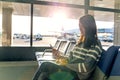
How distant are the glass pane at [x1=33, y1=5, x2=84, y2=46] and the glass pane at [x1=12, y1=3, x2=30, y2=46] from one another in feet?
0.52

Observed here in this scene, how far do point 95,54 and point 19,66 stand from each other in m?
2.63

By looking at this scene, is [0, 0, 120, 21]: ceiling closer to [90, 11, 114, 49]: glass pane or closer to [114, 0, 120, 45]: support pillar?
[90, 11, 114, 49]: glass pane

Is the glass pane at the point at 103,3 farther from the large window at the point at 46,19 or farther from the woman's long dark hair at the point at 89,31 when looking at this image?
the woman's long dark hair at the point at 89,31

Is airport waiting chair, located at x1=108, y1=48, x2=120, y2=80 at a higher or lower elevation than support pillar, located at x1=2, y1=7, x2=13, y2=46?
lower

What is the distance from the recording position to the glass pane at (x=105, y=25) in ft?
15.6

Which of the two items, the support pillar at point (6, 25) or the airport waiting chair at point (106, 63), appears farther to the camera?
the support pillar at point (6, 25)

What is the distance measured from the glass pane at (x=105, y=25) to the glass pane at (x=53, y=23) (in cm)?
48

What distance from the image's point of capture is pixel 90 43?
78.9 inches

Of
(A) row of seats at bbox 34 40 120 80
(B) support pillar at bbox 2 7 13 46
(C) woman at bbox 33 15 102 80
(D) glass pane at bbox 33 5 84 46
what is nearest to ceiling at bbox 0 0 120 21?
(D) glass pane at bbox 33 5 84 46

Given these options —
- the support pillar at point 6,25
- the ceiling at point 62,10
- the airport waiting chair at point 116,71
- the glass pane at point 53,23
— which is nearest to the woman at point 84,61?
the airport waiting chair at point 116,71

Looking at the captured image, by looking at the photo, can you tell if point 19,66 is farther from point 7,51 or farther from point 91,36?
point 91,36

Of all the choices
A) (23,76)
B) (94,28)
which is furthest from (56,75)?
(23,76)

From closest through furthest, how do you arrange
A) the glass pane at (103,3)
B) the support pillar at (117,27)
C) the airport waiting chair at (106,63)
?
the airport waiting chair at (106,63) < the glass pane at (103,3) < the support pillar at (117,27)

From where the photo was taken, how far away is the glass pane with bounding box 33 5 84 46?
4441 mm
